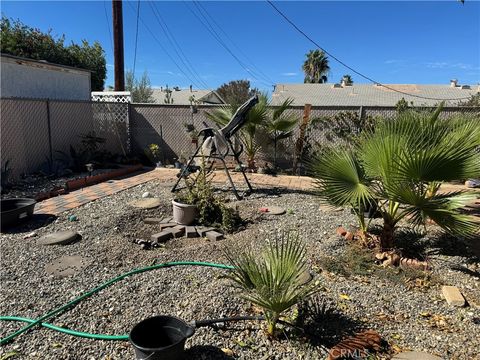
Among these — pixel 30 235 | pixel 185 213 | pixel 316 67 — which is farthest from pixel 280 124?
pixel 316 67

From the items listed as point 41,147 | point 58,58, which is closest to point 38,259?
point 41,147

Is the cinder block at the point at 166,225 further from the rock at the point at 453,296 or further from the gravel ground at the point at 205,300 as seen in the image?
the rock at the point at 453,296

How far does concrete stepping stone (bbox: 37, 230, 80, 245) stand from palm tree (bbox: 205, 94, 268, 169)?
15.0ft

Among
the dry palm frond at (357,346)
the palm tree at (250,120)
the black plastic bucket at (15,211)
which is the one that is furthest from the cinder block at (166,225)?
the palm tree at (250,120)

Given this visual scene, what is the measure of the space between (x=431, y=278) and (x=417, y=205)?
2.46ft

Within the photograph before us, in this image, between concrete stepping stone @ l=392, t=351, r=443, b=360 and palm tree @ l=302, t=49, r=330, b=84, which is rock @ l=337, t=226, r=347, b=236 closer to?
concrete stepping stone @ l=392, t=351, r=443, b=360

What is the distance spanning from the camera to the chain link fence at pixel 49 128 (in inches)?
299

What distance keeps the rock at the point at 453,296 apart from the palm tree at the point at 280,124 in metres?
6.19

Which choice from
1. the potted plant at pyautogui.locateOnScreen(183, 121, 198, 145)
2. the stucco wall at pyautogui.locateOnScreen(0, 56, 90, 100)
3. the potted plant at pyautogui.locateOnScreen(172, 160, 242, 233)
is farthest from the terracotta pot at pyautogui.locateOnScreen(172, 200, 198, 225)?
the stucco wall at pyautogui.locateOnScreen(0, 56, 90, 100)

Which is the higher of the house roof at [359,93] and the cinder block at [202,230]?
the house roof at [359,93]

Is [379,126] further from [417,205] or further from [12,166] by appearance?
[12,166]

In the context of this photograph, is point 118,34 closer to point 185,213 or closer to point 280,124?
point 280,124

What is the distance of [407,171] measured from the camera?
3.35m

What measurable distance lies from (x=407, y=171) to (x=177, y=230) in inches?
114
